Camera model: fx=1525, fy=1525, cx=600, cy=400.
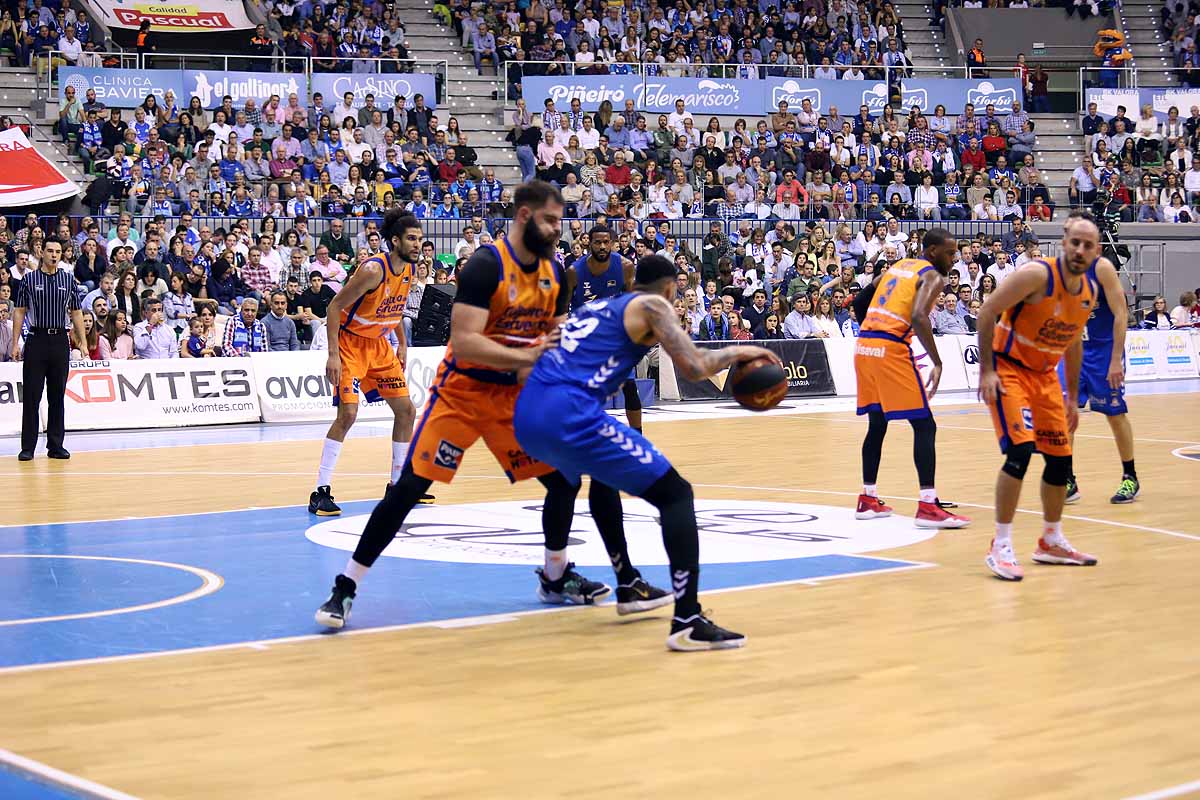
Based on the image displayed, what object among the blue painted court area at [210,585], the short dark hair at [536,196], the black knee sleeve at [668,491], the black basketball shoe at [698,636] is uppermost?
the short dark hair at [536,196]

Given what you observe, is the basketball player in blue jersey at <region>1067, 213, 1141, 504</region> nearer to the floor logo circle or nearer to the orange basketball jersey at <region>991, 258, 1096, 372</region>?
the orange basketball jersey at <region>991, 258, 1096, 372</region>

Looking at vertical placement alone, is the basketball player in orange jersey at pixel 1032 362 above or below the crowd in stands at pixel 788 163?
below

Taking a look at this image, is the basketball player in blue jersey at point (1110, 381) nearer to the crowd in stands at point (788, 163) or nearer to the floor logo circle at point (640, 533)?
the floor logo circle at point (640, 533)

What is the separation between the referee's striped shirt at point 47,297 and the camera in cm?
1504

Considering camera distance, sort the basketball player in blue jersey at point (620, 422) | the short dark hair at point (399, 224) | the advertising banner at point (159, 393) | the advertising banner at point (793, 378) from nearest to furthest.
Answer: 1. the basketball player in blue jersey at point (620, 422)
2. the short dark hair at point (399, 224)
3. the advertising banner at point (159, 393)
4. the advertising banner at point (793, 378)

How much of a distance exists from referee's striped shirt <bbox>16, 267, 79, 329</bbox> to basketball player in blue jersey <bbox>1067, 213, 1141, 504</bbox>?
9661 mm

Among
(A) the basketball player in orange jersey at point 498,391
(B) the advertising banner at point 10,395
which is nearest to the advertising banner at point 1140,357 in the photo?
(B) the advertising banner at point 10,395

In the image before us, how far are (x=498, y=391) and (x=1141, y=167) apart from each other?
29219 mm

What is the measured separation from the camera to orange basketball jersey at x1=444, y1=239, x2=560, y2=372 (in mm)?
7301

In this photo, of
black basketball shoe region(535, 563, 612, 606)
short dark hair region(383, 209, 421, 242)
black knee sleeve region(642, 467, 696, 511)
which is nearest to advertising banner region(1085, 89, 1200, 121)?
short dark hair region(383, 209, 421, 242)

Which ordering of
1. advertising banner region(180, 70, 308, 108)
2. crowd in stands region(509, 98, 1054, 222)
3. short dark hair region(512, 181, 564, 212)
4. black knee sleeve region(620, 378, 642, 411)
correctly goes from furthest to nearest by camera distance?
1. crowd in stands region(509, 98, 1054, 222)
2. advertising banner region(180, 70, 308, 108)
3. black knee sleeve region(620, 378, 642, 411)
4. short dark hair region(512, 181, 564, 212)

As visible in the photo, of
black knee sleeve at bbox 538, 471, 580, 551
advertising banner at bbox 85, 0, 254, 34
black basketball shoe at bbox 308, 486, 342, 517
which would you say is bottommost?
black basketball shoe at bbox 308, 486, 342, 517

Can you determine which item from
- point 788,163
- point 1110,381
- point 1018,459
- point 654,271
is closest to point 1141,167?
point 788,163

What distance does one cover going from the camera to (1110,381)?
33.6ft
